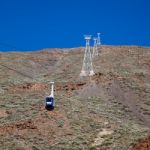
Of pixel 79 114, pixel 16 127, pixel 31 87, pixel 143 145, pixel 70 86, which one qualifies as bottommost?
pixel 143 145

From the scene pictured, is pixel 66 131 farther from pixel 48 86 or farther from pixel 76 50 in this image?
pixel 76 50

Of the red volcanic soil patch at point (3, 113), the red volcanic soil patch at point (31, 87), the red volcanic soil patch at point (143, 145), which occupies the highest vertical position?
the red volcanic soil patch at point (31, 87)

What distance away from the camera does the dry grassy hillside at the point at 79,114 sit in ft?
136

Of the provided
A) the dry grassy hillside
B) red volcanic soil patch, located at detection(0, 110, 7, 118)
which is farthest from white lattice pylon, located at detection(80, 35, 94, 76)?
red volcanic soil patch, located at detection(0, 110, 7, 118)

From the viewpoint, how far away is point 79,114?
4881cm

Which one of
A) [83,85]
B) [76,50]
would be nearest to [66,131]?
[83,85]

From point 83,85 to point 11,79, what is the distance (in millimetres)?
13796

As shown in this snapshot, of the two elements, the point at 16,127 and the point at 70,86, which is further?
the point at 70,86

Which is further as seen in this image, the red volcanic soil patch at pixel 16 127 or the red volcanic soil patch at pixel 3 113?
the red volcanic soil patch at pixel 3 113

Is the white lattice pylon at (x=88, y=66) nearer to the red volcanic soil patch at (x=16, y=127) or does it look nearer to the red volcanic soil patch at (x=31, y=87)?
the red volcanic soil patch at (x=31, y=87)

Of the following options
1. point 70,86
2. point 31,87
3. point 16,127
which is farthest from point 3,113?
point 70,86

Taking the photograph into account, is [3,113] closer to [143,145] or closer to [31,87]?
[31,87]

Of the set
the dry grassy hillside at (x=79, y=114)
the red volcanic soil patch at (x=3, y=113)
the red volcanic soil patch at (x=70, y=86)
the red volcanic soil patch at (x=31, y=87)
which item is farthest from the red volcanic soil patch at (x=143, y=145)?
the red volcanic soil patch at (x=31, y=87)

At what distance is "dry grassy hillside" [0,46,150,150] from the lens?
41344 millimetres
